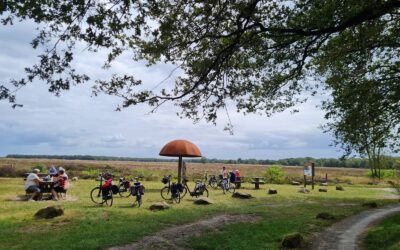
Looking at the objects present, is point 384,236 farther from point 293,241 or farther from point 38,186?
point 38,186

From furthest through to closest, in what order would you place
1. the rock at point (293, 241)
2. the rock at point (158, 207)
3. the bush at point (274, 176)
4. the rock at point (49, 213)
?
the bush at point (274, 176) → the rock at point (158, 207) → the rock at point (49, 213) → the rock at point (293, 241)

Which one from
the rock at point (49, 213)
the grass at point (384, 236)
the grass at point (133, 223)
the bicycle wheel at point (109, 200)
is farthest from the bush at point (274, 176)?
the rock at point (49, 213)

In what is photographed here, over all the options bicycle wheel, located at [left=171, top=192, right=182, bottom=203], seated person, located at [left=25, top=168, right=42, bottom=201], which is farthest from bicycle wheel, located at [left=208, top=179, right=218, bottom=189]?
seated person, located at [left=25, top=168, right=42, bottom=201]

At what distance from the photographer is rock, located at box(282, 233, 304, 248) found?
12.9 meters

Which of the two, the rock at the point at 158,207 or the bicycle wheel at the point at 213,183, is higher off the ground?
the bicycle wheel at the point at 213,183

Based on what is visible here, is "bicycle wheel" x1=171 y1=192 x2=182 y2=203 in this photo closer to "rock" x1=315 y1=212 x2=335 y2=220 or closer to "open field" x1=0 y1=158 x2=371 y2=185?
"rock" x1=315 y1=212 x2=335 y2=220

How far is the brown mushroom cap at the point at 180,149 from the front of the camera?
2964 cm

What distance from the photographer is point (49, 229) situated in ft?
44.3

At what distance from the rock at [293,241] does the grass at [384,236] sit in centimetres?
221

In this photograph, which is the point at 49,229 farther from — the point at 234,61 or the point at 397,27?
the point at 397,27

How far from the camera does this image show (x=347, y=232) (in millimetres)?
16078

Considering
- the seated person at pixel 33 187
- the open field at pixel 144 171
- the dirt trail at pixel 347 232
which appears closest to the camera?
the dirt trail at pixel 347 232

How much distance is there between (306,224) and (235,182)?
1626 cm

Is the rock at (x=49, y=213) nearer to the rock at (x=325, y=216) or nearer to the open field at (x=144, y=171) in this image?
the rock at (x=325, y=216)
